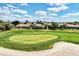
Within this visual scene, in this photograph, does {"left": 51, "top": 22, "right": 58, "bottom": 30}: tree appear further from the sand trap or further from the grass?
the sand trap

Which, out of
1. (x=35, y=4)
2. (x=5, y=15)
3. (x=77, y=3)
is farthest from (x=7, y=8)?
(x=77, y=3)

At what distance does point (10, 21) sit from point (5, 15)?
0.19ft

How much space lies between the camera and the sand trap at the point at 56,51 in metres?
1.26

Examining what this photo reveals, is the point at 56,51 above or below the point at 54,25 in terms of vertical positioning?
below

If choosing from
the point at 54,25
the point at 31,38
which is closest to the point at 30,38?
the point at 31,38

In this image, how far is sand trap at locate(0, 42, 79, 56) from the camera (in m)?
1.26

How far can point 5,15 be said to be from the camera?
1.30 meters

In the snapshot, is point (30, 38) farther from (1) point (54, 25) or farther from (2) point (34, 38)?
(1) point (54, 25)

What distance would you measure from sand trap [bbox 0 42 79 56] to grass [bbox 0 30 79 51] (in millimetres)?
30

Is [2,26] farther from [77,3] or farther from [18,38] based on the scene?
[77,3]

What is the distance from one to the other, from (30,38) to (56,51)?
0.71ft

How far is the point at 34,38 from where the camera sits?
129 centimetres

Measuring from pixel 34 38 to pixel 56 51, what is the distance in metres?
0.19

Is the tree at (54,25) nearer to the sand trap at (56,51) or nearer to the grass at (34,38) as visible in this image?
the grass at (34,38)
